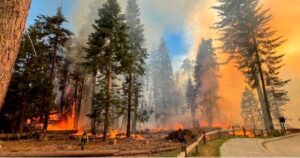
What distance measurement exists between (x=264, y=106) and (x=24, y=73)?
2958 cm

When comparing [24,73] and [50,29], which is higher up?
[50,29]

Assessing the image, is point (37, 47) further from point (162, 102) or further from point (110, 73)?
point (162, 102)

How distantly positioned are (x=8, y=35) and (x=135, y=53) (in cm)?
3044

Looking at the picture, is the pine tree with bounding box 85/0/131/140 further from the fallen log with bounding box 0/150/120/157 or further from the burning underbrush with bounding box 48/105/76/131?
the burning underbrush with bounding box 48/105/76/131

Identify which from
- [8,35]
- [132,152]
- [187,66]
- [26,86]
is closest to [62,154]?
[132,152]

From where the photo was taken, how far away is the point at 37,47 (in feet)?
92.2

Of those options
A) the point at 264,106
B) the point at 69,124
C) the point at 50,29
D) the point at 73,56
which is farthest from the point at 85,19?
the point at 264,106

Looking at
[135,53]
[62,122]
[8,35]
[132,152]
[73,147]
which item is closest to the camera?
[8,35]

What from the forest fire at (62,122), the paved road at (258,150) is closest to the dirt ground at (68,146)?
the paved road at (258,150)

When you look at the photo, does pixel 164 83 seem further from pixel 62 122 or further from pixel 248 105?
pixel 62 122

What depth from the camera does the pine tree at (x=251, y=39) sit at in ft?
98.7

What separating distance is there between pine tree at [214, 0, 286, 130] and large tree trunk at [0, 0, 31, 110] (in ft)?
98.0

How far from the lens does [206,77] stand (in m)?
52.1

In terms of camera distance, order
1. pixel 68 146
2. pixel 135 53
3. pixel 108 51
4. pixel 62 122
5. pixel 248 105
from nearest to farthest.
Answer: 1. pixel 68 146
2. pixel 108 51
3. pixel 135 53
4. pixel 62 122
5. pixel 248 105
